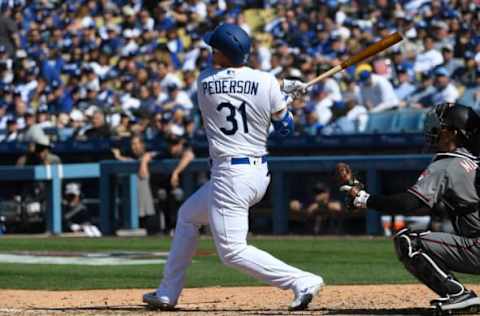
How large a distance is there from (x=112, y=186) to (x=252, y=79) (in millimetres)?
11125

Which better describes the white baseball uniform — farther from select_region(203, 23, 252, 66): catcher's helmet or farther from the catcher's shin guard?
the catcher's shin guard

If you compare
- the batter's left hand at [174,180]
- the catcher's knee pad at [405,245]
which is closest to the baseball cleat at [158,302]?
the catcher's knee pad at [405,245]

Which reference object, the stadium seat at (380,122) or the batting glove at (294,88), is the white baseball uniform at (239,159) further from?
the stadium seat at (380,122)

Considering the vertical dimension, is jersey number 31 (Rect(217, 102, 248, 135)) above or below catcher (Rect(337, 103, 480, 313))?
above

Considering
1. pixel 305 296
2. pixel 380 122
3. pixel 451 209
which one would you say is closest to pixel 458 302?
pixel 451 209

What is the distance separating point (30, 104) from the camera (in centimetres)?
2156

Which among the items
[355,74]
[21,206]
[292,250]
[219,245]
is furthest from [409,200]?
[21,206]

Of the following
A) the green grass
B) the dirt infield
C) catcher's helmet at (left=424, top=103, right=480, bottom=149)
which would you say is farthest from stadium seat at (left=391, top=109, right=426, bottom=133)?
catcher's helmet at (left=424, top=103, right=480, bottom=149)

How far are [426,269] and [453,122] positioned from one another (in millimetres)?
804

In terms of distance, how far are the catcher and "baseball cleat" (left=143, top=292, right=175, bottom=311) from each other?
5.05 ft

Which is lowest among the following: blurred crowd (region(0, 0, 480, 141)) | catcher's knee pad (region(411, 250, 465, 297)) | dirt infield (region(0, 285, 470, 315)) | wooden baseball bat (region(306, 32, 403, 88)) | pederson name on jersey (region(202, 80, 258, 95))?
dirt infield (region(0, 285, 470, 315))

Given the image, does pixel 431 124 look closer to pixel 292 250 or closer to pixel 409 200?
pixel 409 200

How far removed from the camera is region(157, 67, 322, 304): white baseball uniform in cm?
654

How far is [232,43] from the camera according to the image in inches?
258
